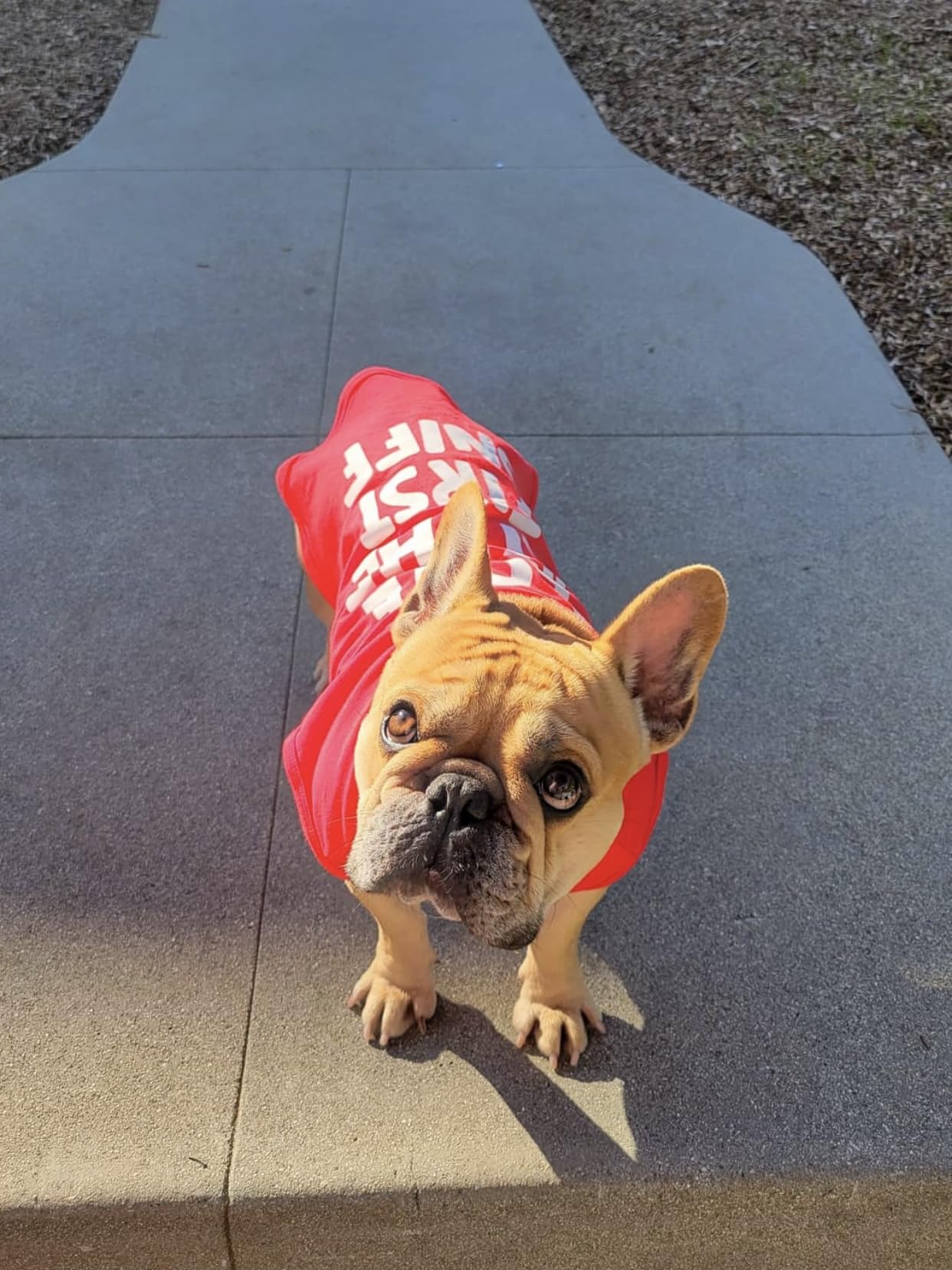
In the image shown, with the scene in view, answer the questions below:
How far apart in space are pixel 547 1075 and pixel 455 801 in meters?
1.25

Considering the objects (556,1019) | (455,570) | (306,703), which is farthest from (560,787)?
(306,703)

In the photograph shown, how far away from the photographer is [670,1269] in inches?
102

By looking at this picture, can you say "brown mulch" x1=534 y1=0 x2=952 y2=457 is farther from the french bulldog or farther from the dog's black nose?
the dog's black nose

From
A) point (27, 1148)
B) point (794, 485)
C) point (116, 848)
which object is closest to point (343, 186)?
point (794, 485)

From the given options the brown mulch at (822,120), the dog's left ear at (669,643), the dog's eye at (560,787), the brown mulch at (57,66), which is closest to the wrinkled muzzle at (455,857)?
the dog's eye at (560,787)

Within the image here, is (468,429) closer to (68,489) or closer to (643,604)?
(643,604)

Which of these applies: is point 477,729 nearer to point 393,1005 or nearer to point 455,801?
point 455,801

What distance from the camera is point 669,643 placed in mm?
2219

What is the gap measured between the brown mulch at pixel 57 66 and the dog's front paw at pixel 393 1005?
6.65 metres

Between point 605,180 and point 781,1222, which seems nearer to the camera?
point 781,1222

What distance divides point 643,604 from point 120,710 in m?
2.30

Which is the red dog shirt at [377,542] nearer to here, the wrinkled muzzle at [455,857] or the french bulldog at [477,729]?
the french bulldog at [477,729]

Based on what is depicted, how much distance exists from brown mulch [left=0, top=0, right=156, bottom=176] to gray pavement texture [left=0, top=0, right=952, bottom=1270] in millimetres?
695

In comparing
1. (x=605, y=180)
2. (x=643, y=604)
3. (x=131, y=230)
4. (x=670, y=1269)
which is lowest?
(x=670, y=1269)
